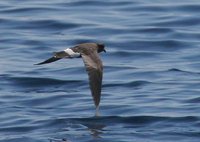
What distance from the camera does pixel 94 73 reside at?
10.5 metres

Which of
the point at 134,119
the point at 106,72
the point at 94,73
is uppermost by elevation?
the point at 94,73

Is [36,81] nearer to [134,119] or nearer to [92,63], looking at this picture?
[134,119]

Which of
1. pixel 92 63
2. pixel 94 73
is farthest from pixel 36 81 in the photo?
pixel 94 73

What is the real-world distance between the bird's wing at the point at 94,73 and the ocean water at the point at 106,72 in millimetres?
530

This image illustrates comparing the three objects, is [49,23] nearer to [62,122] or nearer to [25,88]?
[25,88]

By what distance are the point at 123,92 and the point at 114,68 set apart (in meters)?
1.68

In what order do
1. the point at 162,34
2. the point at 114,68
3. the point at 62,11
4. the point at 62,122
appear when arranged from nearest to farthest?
the point at 62,122 < the point at 114,68 < the point at 162,34 < the point at 62,11

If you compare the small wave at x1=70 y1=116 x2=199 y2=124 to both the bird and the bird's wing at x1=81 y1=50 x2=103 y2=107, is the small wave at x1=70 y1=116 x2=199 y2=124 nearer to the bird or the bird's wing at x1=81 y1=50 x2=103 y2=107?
the bird

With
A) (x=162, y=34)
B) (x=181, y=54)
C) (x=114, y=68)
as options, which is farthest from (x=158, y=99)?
(x=162, y=34)

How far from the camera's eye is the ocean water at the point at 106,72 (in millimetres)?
10992

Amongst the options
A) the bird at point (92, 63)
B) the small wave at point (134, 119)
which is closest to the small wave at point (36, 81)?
the bird at point (92, 63)

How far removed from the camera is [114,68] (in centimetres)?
1474

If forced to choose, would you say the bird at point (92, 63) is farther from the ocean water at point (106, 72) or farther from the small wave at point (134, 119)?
the ocean water at point (106, 72)

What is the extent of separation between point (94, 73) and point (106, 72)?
400 centimetres
